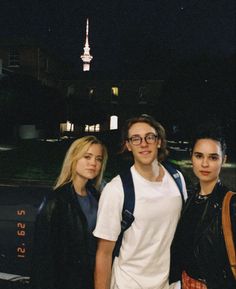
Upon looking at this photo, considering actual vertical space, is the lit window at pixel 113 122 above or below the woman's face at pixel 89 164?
above

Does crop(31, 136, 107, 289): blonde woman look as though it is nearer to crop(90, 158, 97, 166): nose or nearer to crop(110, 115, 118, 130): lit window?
crop(90, 158, 97, 166): nose

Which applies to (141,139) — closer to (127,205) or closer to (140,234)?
(127,205)

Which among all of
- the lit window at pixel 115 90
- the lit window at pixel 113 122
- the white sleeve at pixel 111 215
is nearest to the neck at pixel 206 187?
the white sleeve at pixel 111 215

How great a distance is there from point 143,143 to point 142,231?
1.85 ft

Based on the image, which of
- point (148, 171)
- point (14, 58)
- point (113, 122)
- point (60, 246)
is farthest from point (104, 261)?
point (113, 122)

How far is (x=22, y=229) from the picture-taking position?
3811 mm

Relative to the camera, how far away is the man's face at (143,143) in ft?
7.26

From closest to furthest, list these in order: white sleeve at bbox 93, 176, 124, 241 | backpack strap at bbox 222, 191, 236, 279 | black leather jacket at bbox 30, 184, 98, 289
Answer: backpack strap at bbox 222, 191, 236, 279 < white sleeve at bbox 93, 176, 124, 241 < black leather jacket at bbox 30, 184, 98, 289

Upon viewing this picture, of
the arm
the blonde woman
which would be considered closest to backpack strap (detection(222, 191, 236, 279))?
the arm

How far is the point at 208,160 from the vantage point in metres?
2.02

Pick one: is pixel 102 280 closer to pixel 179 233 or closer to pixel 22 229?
pixel 179 233

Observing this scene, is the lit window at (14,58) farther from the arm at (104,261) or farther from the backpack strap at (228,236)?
the backpack strap at (228,236)

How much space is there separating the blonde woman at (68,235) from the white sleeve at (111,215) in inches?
19.6

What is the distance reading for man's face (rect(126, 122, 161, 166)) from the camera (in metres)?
2.21
